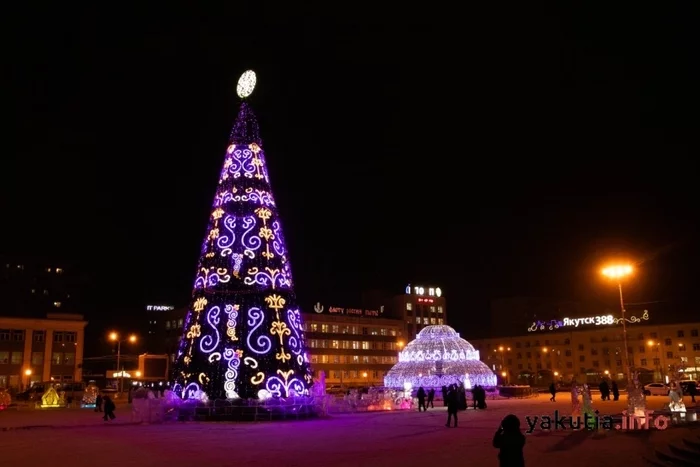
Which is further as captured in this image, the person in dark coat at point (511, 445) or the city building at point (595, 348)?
the city building at point (595, 348)

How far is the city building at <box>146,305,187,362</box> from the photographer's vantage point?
10650 cm

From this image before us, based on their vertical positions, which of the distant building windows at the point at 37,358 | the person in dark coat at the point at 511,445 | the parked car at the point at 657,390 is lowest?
the parked car at the point at 657,390

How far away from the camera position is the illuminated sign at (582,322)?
105m

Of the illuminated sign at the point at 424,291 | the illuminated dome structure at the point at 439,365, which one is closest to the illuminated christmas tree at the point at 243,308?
the illuminated dome structure at the point at 439,365

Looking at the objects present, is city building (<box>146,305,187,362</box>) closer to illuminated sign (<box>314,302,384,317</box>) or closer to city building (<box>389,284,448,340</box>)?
illuminated sign (<box>314,302,384,317</box>)

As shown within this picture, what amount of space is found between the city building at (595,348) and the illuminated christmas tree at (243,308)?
215 ft

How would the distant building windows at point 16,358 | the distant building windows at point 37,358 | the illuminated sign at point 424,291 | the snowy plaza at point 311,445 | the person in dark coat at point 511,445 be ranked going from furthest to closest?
the illuminated sign at point 424,291
the distant building windows at point 37,358
the distant building windows at point 16,358
the snowy plaza at point 311,445
the person in dark coat at point 511,445

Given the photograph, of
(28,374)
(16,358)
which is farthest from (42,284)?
(28,374)

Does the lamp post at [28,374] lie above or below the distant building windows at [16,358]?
below

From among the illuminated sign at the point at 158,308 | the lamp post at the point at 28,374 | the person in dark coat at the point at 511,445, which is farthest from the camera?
the illuminated sign at the point at 158,308

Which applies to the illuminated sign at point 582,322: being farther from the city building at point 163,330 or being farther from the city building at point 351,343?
the city building at point 163,330

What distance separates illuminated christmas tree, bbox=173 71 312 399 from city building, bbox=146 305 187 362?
83524 millimetres

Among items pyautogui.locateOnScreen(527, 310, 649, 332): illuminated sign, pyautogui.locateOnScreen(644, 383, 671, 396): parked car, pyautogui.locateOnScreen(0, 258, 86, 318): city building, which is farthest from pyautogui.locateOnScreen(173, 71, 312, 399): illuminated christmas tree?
pyautogui.locateOnScreen(527, 310, 649, 332): illuminated sign

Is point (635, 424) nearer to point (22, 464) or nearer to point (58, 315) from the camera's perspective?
point (22, 464)
